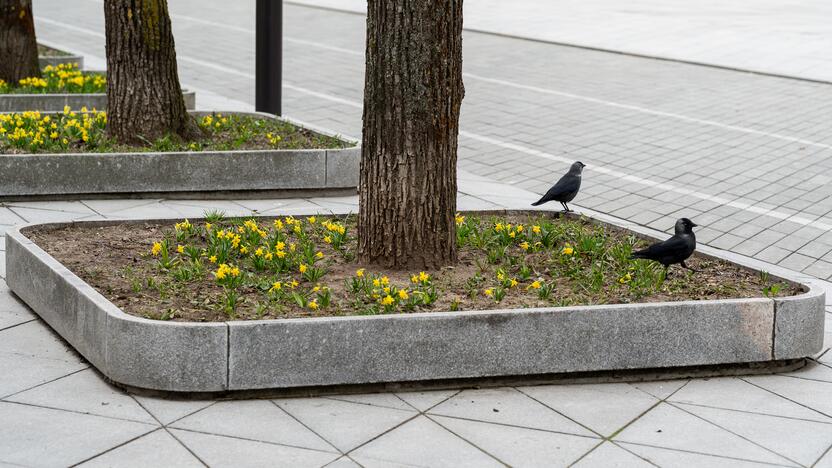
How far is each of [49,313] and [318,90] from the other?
32.4ft

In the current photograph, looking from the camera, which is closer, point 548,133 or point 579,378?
point 579,378

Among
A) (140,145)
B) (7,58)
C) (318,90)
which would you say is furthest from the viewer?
(318,90)

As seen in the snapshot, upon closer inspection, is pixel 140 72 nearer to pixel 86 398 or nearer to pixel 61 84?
pixel 61 84

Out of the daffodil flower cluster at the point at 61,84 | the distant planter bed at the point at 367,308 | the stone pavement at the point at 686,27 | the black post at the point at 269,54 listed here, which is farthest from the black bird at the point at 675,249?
the stone pavement at the point at 686,27

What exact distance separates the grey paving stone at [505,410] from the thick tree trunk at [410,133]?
1.28 metres

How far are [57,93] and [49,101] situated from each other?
277 mm

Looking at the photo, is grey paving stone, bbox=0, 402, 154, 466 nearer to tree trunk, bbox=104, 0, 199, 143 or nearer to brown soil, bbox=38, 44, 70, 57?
Result: tree trunk, bbox=104, 0, 199, 143

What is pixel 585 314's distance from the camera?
6.05m

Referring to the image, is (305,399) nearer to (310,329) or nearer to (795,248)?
(310,329)

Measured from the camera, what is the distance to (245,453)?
17.1 ft

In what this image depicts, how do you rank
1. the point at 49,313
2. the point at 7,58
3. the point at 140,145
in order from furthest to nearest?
the point at 7,58, the point at 140,145, the point at 49,313

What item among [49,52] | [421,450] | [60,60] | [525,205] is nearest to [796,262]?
[525,205]

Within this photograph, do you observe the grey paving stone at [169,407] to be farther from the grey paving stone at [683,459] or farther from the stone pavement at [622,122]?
the stone pavement at [622,122]

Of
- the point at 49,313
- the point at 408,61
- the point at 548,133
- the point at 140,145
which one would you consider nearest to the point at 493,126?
the point at 548,133
